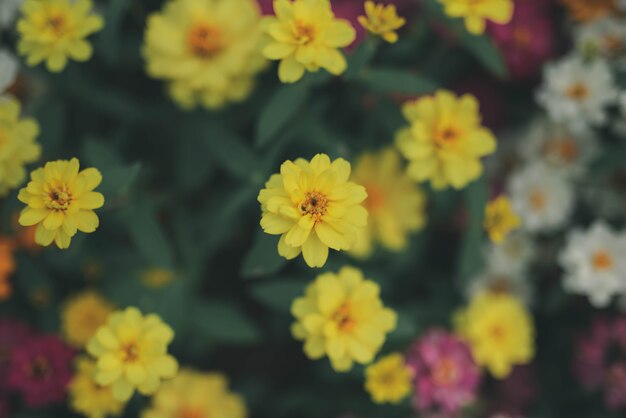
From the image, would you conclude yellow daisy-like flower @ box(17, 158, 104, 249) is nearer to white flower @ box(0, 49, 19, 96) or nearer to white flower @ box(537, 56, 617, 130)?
white flower @ box(0, 49, 19, 96)

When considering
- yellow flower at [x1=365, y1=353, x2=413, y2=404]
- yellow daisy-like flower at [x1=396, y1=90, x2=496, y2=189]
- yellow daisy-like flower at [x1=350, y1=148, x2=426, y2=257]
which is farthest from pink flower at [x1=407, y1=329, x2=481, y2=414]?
yellow daisy-like flower at [x1=396, y1=90, x2=496, y2=189]

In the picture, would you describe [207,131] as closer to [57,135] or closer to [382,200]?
[57,135]

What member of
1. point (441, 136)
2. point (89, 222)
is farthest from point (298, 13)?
point (89, 222)

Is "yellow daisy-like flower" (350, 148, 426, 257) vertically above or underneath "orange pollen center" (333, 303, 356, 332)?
above

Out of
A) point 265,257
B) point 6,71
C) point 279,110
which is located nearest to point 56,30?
point 6,71

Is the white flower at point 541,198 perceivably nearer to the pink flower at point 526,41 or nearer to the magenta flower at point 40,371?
the pink flower at point 526,41

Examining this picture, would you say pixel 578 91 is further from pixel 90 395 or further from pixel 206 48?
pixel 90 395
